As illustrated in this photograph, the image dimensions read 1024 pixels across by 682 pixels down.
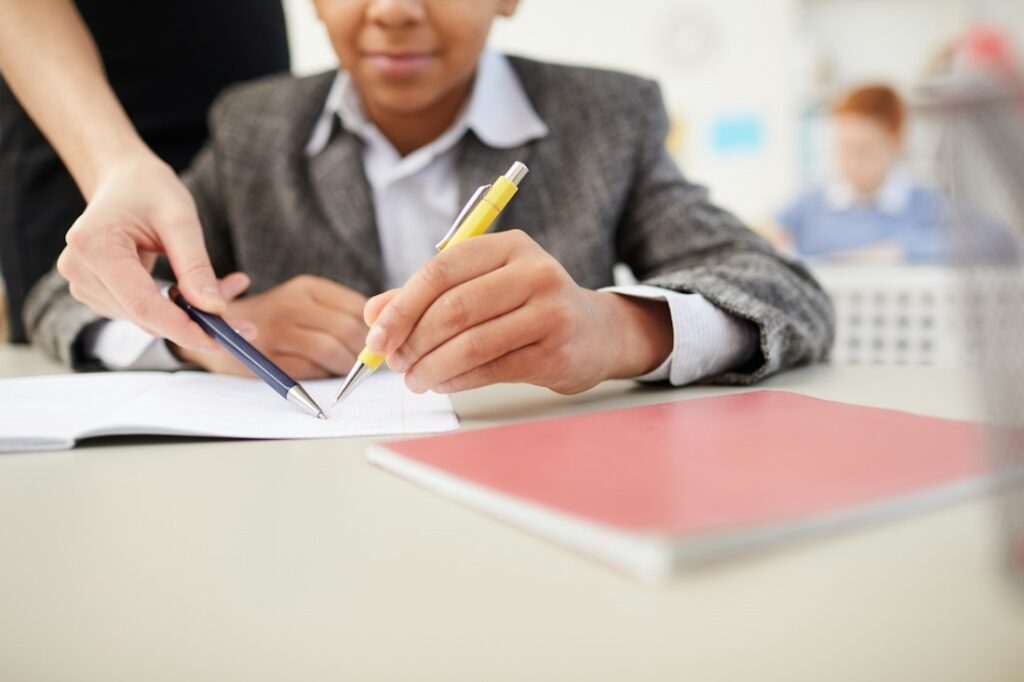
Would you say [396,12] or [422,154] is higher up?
[396,12]

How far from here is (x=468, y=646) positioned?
0.72 feet

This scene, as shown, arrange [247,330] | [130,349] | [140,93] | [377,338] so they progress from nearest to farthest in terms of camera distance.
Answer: [377,338] → [247,330] → [130,349] → [140,93]

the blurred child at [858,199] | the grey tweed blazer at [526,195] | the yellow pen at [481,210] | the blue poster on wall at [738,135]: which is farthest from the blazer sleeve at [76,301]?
the blue poster on wall at [738,135]

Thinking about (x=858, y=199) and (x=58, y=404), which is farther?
(x=858, y=199)

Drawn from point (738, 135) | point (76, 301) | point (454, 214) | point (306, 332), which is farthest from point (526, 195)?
point (738, 135)

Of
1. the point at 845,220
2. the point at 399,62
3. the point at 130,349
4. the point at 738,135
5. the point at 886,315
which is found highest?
the point at 399,62

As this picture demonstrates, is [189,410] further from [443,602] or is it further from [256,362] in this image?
[443,602]

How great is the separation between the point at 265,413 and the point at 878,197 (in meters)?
2.97

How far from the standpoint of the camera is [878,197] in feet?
9.93

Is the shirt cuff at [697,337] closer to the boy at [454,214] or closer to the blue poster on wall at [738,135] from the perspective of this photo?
the boy at [454,214]

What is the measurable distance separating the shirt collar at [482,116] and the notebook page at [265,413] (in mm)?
381

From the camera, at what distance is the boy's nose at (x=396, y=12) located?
762mm

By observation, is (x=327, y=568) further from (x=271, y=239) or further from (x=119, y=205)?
(x=271, y=239)

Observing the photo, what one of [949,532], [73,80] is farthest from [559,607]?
[73,80]
